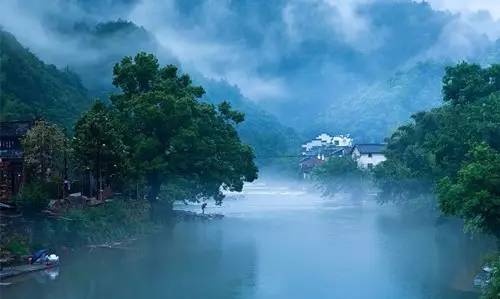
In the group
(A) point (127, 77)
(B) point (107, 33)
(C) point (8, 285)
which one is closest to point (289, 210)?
(A) point (127, 77)

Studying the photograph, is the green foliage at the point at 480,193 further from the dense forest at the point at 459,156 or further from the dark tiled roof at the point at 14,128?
the dark tiled roof at the point at 14,128

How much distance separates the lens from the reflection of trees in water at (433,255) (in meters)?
21.2

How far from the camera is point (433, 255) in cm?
2722

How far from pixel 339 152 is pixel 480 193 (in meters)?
60.5

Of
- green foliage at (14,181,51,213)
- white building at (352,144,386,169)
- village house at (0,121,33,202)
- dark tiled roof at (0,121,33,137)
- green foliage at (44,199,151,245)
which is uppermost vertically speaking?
white building at (352,144,386,169)

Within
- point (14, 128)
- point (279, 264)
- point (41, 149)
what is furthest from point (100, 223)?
point (279, 264)

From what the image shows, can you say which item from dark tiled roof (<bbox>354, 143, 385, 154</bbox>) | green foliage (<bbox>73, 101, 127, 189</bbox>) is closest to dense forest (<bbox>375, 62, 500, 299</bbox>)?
green foliage (<bbox>73, 101, 127, 189</bbox>)

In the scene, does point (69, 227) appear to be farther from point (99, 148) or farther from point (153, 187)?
point (153, 187)

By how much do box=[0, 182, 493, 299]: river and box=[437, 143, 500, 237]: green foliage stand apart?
7.18 ft

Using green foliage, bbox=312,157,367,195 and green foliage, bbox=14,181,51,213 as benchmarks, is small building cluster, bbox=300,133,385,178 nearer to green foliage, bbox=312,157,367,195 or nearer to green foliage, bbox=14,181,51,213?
green foliage, bbox=312,157,367,195

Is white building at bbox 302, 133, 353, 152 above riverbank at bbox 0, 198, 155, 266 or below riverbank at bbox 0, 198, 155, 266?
above

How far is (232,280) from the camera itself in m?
22.5

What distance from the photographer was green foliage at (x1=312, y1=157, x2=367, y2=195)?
192 feet

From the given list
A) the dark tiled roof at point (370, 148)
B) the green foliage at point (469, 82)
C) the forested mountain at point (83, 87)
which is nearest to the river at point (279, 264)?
the green foliage at point (469, 82)
